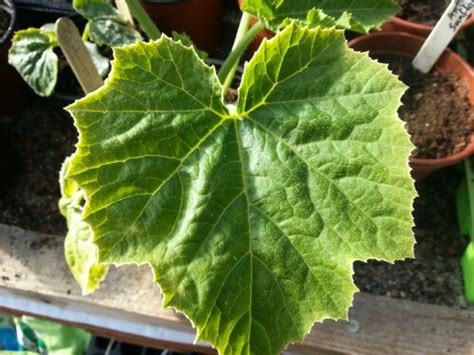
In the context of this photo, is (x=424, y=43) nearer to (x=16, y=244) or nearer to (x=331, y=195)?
(x=331, y=195)

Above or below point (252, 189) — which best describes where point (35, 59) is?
above

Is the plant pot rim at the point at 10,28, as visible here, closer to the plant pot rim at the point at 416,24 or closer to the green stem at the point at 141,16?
the green stem at the point at 141,16

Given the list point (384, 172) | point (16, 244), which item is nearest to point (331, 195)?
point (384, 172)

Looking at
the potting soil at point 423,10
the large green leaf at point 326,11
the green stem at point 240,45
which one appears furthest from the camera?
the potting soil at point 423,10

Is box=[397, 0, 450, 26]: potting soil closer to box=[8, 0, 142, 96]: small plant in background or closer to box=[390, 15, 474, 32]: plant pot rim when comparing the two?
box=[390, 15, 474, 32]: plant pot rim

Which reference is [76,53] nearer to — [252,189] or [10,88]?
[252,189]

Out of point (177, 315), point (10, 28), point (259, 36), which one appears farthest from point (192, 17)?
Result: point (177, 315)

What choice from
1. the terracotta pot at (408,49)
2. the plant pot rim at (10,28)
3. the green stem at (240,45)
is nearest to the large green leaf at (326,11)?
the green stem at (240,45)

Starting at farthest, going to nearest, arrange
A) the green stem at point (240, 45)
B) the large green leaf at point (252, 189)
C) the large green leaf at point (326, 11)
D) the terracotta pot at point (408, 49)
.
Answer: the terracotta pot at point (408, 49)
the green stem at point (240, 45)
the large green leaf at point (326, 11)
the large green leaf at point (252, 189)
